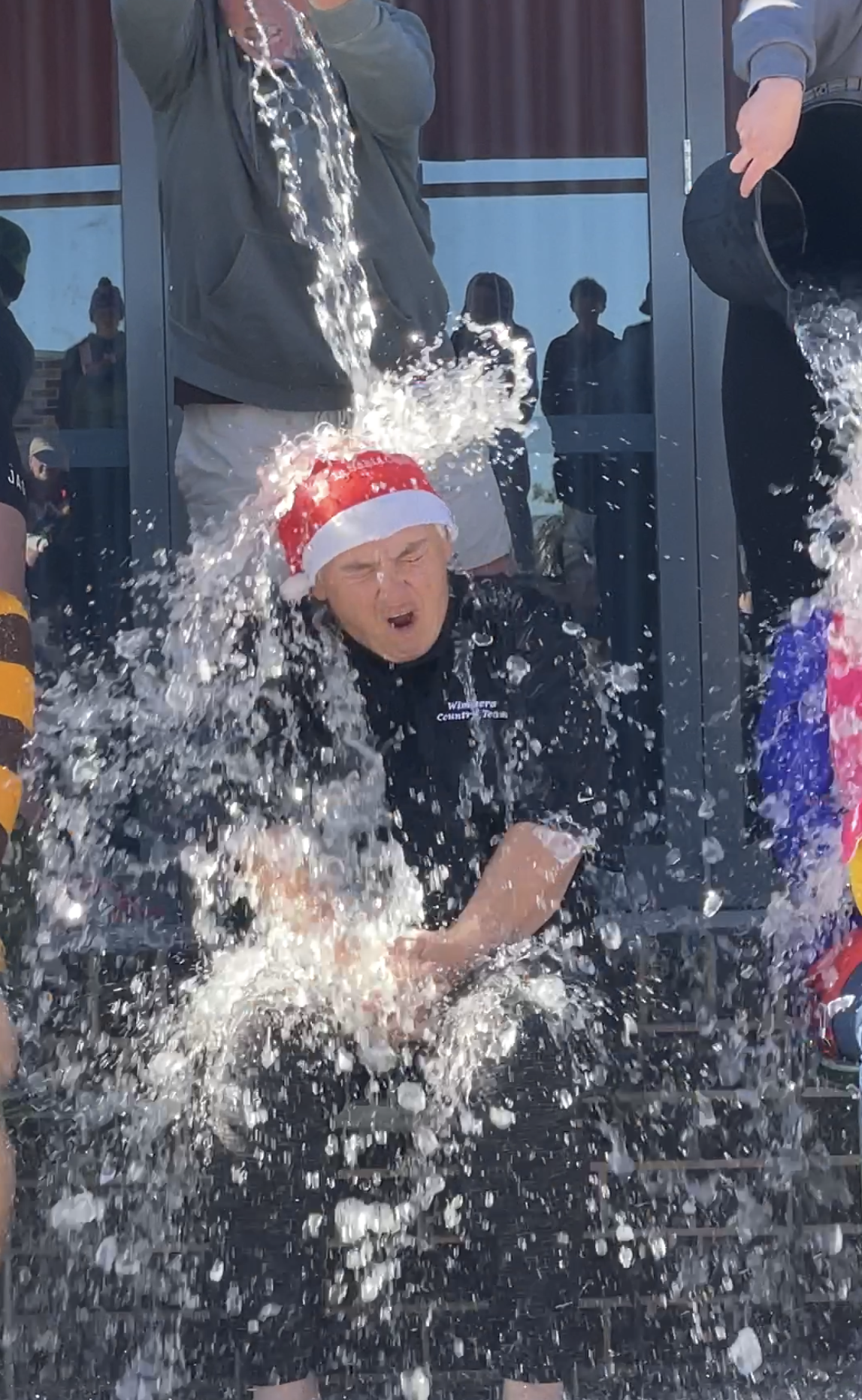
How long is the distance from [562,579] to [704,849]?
0.73m

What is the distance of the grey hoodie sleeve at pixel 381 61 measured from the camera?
124 inches

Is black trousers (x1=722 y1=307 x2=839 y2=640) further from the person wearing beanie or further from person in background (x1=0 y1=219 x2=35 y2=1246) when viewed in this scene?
person in background (x1=0 y1=219 x2=35 y2=1246)

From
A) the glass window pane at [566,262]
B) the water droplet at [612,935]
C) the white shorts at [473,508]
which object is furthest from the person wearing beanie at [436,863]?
the glass window pane at [566,262]

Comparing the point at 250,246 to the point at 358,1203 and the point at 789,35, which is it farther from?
the point at 358,1203

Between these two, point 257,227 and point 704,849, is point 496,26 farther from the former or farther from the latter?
point 704,849

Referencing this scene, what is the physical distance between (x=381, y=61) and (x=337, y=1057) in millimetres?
1930

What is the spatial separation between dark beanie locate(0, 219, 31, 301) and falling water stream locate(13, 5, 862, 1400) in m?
1.37

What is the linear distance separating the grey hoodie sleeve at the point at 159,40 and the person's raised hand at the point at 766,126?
1.11m

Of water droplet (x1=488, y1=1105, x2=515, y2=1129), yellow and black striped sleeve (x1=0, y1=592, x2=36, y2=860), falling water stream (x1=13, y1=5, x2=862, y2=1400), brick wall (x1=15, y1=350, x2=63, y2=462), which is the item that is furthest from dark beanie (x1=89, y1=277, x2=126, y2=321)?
water droplet (x1=488, y1=1105, x2=515, y2=1129)

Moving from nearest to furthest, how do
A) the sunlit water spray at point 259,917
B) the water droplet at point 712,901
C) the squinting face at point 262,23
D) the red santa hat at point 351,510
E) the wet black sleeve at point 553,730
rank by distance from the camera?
1. the sunlit water spray at point 259,917
2. the wet black sleeve at point 553,730
3. the red santa hat at point 351,510
4. the squinting face at point 262,23
5. the water droplet at point 712,901

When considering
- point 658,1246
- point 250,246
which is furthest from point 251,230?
point 658,1246

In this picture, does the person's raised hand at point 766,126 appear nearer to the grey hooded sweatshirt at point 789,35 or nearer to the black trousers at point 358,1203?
the grey hooded sweatshirt at point 789,35

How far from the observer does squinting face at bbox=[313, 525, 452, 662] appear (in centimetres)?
261

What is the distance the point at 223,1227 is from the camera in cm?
229
